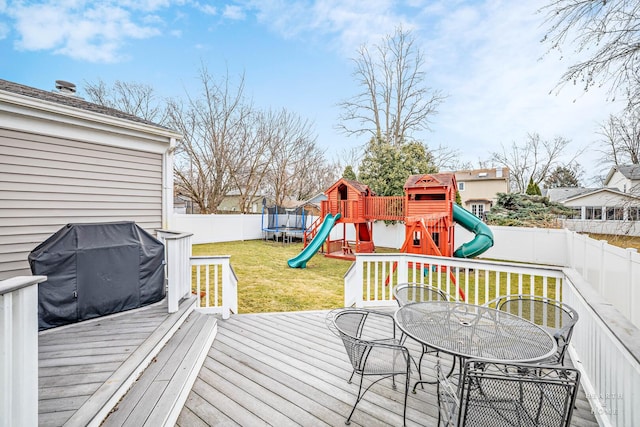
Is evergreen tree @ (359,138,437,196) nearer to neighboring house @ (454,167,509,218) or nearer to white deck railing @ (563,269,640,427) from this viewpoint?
white deck railing @ (563,269,640,427)

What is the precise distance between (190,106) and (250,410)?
17972 millimetres

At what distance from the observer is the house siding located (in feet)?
11.8

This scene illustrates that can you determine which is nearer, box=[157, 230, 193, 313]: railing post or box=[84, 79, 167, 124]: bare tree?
box=[157, 230, 193, 313]: railing post

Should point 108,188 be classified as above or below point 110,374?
above

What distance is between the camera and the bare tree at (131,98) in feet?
52.2

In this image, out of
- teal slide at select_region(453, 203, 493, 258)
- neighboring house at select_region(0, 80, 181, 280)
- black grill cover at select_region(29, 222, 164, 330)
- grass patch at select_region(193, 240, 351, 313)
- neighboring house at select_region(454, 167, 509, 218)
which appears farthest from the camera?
neighboring house at select_region(454, 167, 509, 218)

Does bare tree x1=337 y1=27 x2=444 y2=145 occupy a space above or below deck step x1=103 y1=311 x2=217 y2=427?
above

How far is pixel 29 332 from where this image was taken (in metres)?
1.36

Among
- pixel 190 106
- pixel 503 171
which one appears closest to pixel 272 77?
pixel 190 106

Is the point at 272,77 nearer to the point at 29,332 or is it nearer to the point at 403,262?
the point at 403,262

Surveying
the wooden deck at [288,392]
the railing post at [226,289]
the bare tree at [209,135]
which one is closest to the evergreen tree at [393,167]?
the bare tree at [209,135]

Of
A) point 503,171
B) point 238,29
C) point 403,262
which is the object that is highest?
point 238,29

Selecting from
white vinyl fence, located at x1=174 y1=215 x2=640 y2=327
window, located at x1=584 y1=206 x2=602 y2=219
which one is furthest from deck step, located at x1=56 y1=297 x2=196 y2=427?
window, located at x1=584 y1=206 x2=602 y2=219

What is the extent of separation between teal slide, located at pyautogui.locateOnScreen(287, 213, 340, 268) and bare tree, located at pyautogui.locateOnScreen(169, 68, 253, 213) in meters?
8.68
